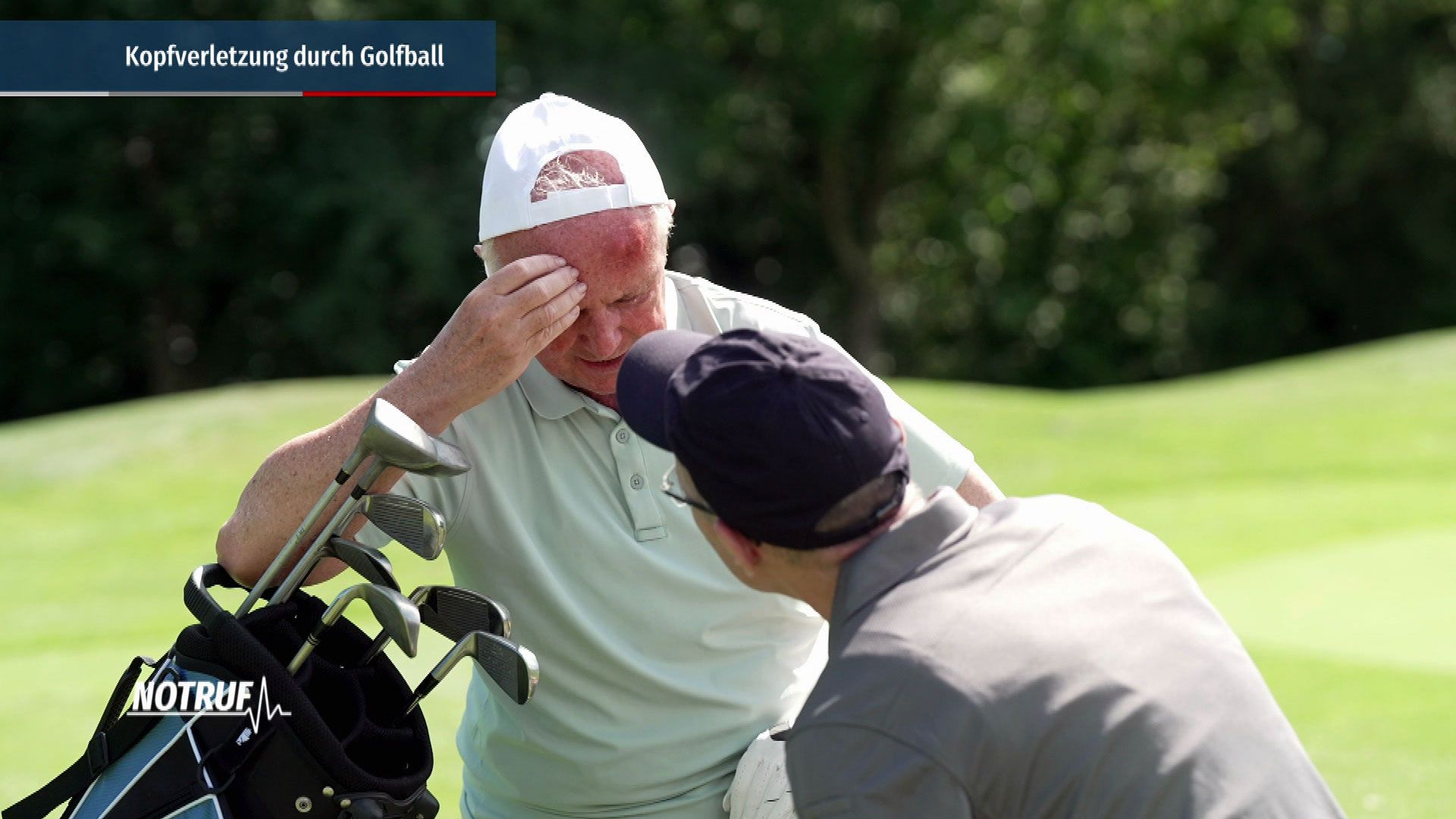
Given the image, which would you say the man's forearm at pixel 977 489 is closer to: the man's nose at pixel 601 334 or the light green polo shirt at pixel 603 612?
the light green polo shirt at pixel 603 612

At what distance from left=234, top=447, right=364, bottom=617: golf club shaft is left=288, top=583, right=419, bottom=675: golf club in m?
0.12

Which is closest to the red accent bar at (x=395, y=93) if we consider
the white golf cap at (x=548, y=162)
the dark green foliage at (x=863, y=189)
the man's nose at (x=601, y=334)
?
the dark green foliage at (x=863, y=189)

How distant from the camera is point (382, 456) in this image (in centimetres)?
210

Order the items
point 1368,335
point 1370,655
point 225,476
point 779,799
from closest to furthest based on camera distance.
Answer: point 779,799 → point 1370,655 → point 225,476 → point 1368,335

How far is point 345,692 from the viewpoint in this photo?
2203mm

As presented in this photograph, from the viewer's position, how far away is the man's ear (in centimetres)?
166

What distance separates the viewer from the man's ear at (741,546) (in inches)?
65.4

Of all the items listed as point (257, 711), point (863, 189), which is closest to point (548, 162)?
point (257, 711)

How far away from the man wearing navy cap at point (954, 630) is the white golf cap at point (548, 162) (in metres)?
0.80

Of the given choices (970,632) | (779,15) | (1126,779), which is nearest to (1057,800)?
(1126,779)

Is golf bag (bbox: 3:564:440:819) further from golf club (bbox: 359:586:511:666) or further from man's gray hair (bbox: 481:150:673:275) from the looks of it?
man's gray hair (bbox: 481:150:673:275)

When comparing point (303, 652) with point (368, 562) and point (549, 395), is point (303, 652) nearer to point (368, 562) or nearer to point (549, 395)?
point (368, 562)

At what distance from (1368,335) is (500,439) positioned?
26.6m

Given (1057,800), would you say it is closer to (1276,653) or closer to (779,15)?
(1276,653)
